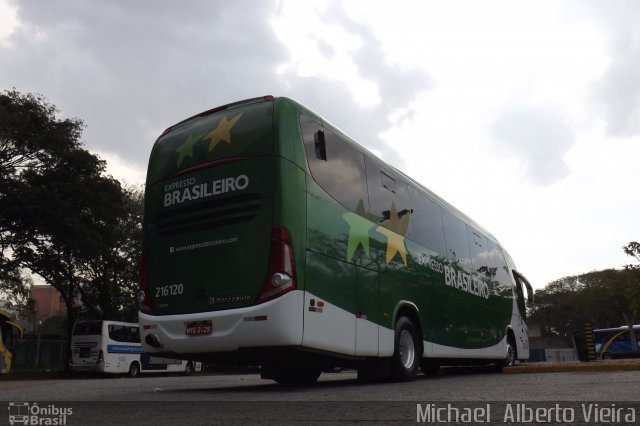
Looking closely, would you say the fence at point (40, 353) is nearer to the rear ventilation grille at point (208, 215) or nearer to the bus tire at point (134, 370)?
the bus tire at point (134, 370)

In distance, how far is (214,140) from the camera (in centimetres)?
799

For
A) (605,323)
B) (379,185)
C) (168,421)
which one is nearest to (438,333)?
(379,185)

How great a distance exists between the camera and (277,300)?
6848 millimetres

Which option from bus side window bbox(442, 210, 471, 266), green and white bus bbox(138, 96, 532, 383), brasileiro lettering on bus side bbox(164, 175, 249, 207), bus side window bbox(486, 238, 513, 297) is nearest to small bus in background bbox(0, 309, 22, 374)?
green and white bus bbox(138, 96, 532, 383)

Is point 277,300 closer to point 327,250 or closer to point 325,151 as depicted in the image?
point 327,250

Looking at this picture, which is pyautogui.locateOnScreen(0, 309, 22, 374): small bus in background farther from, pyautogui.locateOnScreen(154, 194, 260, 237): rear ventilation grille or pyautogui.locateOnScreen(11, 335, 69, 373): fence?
pyautogui.locateOnScreen(154, 194, 260, 237): rear ventilation grille

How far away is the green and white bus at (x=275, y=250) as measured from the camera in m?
7.04

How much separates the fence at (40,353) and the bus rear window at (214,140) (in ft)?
81.3

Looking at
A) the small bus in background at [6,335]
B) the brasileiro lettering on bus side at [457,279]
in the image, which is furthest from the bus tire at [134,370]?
the brasileiro lettering on bus side at [457,279]

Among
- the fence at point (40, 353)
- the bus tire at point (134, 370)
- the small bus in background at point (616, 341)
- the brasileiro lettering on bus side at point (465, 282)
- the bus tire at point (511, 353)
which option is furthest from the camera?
the small bus in background at point (616, 341)

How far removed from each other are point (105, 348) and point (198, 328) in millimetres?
20733

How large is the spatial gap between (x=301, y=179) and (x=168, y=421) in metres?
3.64

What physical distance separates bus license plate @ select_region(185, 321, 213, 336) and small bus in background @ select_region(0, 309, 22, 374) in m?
17.2

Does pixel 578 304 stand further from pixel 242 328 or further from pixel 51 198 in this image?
pixel 242 328
